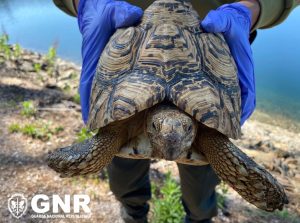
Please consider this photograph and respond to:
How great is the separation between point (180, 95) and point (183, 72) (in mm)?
93

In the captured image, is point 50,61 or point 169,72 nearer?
point 169,72

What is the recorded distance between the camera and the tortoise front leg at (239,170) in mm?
1425

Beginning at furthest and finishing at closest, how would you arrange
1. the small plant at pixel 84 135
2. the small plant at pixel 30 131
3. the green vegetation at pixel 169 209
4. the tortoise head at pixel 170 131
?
the small plant at pixel 30 131, the small plant at pixel 84 135, the green vegetation at pixel 169 209, the tortoise head at pixel 170 131

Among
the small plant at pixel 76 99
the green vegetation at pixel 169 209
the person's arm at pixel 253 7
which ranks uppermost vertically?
the person's arm at pixel 253 7

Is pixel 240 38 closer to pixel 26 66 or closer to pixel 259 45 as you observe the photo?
→ pixel 26 66

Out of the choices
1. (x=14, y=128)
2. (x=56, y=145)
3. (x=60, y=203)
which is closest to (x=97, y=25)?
(x=60, y=203)

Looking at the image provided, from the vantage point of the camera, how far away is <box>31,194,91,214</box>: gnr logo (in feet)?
8.14

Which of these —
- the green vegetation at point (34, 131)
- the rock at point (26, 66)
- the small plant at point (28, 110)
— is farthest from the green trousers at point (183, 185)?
the rock at point (26, 66)

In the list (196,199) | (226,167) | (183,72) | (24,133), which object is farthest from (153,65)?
(24,133)

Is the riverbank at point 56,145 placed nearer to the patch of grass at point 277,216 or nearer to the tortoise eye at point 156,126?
the patch of grass at point 277,216

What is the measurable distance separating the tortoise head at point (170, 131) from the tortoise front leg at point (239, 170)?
11cm

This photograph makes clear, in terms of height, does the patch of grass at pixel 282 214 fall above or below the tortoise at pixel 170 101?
below

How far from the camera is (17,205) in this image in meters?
2.45

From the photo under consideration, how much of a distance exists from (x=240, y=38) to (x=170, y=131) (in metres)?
0.61
